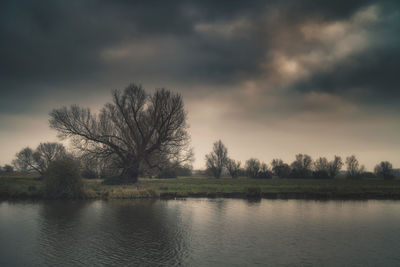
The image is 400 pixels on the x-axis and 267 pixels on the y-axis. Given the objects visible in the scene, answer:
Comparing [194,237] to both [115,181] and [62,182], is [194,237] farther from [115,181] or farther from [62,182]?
[115,181]

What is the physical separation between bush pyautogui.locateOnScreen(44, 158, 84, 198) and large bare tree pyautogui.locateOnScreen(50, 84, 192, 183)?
432 inches

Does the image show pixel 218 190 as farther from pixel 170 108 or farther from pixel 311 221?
pixel 311 221

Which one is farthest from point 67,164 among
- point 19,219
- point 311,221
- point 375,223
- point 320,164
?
point 320,164

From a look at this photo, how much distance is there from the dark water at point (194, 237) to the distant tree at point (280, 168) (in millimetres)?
69145

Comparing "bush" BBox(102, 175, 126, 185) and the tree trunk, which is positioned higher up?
the tree trunk

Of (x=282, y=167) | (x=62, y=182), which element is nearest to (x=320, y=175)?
(x=282, y=167)

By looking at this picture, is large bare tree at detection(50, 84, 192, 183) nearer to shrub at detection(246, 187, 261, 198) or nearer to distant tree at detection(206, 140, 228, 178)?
shrub at detection(246, 187, 261, 198)

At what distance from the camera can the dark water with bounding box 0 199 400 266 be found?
39.6ft

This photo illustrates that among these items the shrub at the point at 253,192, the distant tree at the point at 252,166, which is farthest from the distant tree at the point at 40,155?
the distant tree at the point at 252,166

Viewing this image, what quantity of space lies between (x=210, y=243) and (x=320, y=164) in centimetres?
10359

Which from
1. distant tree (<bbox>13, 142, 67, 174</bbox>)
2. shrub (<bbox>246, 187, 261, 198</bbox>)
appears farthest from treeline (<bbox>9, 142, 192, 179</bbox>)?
shrub (<bbox>246, 187, 261, 198</bbox>)

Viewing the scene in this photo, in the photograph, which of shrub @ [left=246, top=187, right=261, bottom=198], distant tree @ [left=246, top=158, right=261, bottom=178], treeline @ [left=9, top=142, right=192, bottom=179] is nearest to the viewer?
shrub @ [left=246, top=187, right=261, bottom=198]

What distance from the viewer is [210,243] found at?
14.7 meters

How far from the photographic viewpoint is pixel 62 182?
30.8 metres
